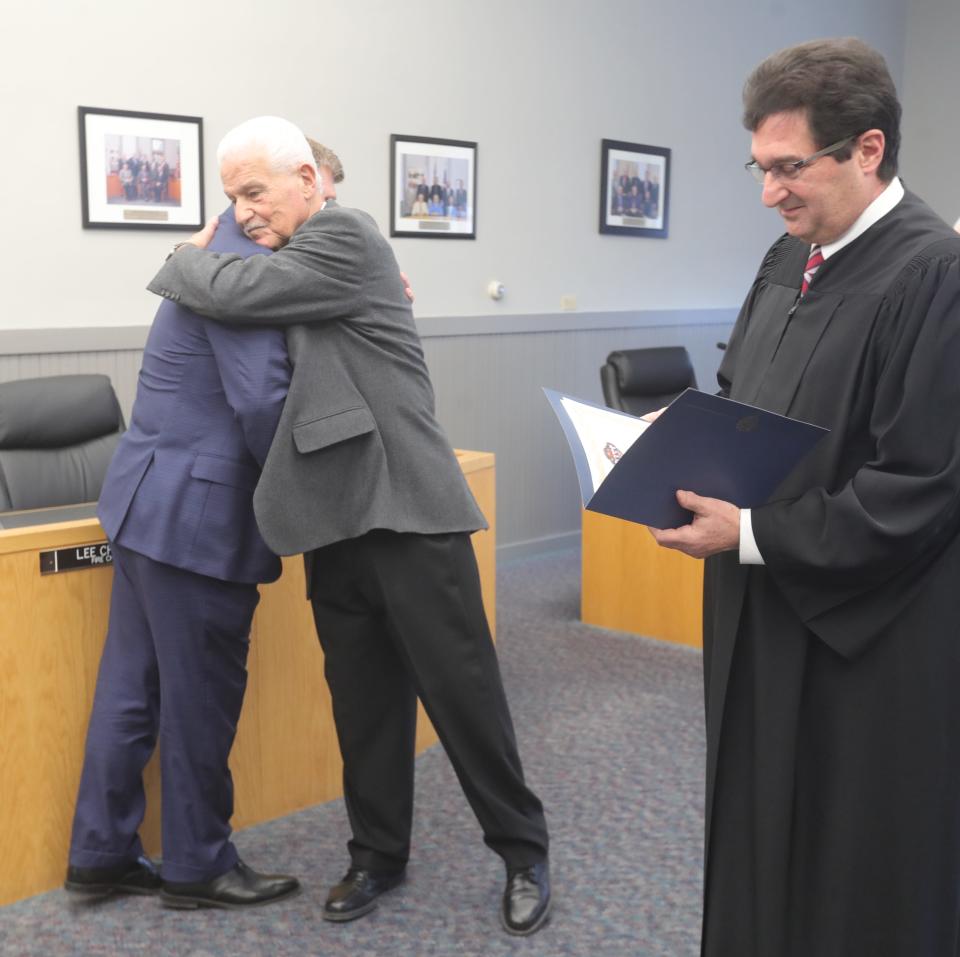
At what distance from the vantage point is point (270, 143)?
2.04 meters

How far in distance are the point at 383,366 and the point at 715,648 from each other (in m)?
0.83

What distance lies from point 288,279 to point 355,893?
128 centimetres

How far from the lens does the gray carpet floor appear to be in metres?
2.29

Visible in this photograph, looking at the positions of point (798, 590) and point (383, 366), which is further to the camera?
point (383, 366)

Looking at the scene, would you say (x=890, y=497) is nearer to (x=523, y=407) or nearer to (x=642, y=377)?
(x=642, y=377)

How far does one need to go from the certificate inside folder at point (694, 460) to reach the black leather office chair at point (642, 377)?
10.3 feet

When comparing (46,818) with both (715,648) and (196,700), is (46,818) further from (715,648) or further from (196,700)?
(715,648)

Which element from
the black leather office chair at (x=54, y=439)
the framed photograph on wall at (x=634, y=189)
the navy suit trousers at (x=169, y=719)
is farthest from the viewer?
the framed photograph on wall at (x=634, y=189)

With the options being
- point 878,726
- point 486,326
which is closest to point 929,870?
point 878,726

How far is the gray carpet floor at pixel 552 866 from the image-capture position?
2287mm

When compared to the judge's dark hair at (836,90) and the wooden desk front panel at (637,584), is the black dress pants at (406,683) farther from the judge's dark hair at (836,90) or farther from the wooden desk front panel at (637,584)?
the wooden desk front panel at (637,584)

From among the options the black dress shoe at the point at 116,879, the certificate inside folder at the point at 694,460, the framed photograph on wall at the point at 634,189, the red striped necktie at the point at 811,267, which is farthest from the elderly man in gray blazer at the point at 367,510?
the framed photograph on wall at the point at 634,189

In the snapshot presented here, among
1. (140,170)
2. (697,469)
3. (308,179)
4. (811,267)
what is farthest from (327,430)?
(140,170)

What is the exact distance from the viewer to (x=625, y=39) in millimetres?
5789
